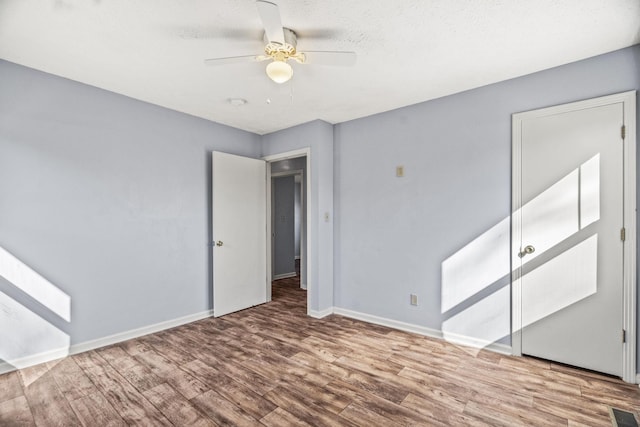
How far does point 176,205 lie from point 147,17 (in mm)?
2139

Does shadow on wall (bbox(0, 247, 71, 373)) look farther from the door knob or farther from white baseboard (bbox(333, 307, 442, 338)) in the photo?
the door knob

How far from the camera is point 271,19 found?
1.70m

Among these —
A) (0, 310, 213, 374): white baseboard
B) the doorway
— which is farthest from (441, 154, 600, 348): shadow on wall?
(0, 310, 213, 374): white baseboard

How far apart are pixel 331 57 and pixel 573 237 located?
8.03ft

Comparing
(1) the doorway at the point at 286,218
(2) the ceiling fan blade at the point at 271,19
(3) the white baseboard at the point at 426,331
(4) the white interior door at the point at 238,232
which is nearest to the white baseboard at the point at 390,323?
(3) the white baseboard at the point at 426,331

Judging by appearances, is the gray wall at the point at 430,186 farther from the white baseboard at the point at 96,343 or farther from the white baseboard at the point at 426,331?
the white baseboard at the point at 96,343

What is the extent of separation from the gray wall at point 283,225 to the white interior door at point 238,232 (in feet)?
5.75

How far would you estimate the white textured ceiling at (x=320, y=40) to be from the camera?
188cm

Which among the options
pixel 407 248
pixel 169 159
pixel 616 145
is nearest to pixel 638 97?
pixel 616 145

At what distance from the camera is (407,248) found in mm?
3473

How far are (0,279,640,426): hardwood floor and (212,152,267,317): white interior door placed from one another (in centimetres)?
97

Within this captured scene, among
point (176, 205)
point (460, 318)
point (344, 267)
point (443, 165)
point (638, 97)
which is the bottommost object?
point (460, 318)

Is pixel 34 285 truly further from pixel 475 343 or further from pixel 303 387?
pixel 475 343

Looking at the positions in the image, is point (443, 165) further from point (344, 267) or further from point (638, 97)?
point (344, 267)
